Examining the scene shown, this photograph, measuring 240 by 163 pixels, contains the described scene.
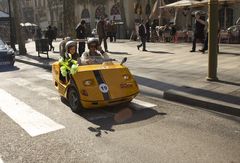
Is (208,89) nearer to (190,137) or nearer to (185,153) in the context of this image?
(190,137)

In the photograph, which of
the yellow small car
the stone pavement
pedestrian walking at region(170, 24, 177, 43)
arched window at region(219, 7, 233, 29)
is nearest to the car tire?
the yellow small car

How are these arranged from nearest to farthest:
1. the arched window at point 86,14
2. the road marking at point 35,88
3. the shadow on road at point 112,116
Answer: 1. the shadow on road at point 112,116
2. the road marking at point 35,88
3. the arched window at point 86,14

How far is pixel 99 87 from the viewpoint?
7418 millimetres

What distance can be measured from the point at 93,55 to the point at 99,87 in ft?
4.70

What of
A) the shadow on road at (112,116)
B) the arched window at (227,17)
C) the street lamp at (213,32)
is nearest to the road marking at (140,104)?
the shadow on road at (112,116)

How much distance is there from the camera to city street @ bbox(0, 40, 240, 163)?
17.4ft

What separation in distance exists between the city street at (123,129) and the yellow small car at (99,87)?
26 centimetres

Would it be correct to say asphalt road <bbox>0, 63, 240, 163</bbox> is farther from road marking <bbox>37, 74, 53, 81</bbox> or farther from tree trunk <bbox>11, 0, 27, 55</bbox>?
tree trunk <bbox>11, 0, 27, 55</bbox>

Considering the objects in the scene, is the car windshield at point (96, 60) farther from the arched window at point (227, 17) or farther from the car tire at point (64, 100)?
the arched window at point (227, 17)

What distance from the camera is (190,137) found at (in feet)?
19.3

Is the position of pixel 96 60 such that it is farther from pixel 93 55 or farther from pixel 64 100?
pixel 64 100

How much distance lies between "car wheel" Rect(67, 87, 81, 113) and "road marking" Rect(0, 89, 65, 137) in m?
0.62

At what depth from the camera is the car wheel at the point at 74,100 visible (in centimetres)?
759

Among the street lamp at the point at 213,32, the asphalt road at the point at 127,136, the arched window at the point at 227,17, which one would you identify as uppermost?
the arched window at the point at 227,17
